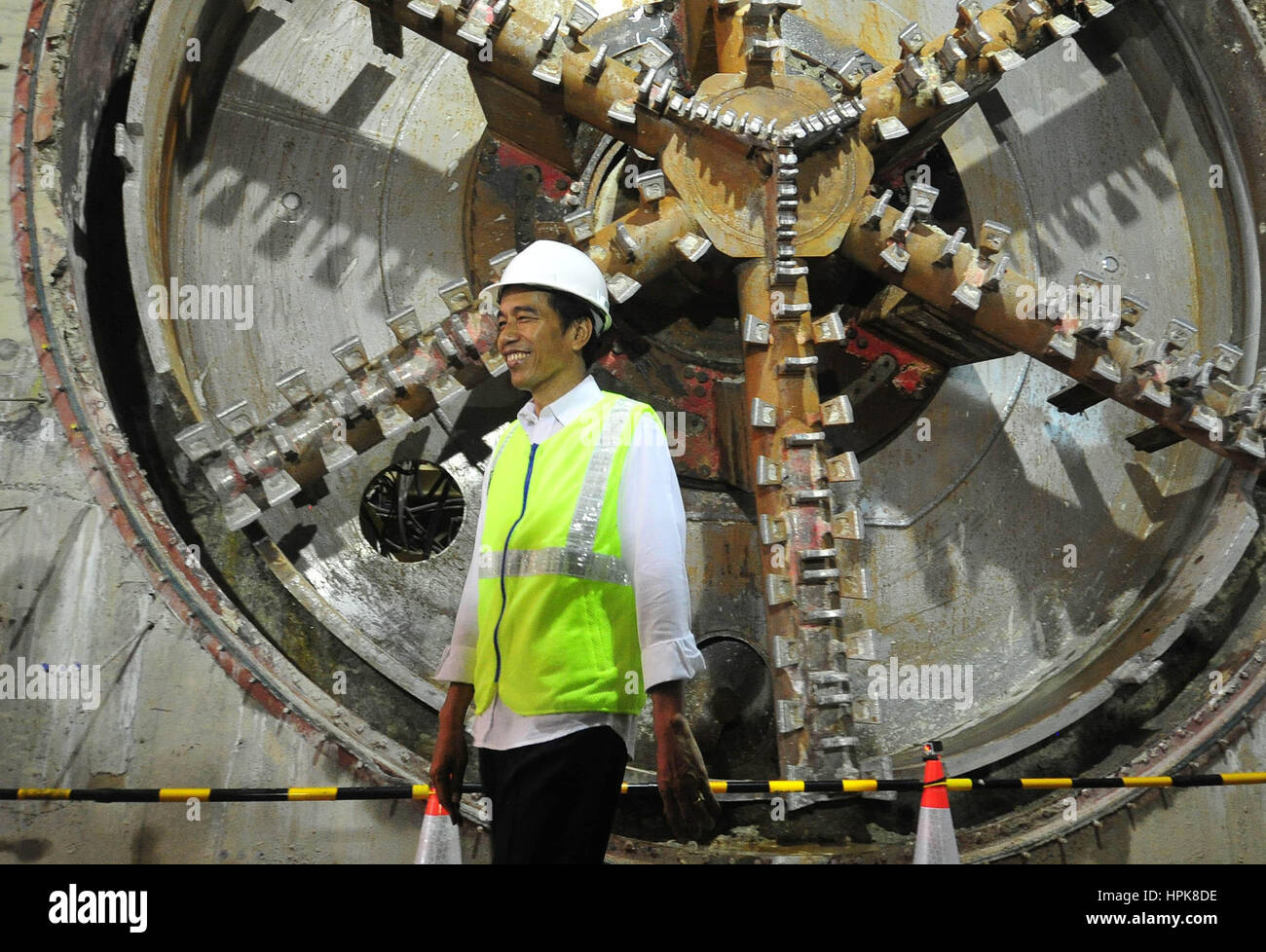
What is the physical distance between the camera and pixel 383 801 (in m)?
3.51

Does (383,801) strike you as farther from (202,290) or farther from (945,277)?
(945,277)

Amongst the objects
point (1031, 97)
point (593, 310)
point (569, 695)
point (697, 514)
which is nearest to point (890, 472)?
point (697, 514)

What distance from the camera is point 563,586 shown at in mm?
2529

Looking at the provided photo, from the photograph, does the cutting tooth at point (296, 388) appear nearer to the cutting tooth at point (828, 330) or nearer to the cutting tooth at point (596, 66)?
the cutting tooth at point (596, 66)

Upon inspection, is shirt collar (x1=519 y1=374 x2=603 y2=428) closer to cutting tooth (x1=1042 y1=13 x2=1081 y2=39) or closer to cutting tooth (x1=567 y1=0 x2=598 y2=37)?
cutting tooth (x1=567 y1=0 x2=598 y2=37)

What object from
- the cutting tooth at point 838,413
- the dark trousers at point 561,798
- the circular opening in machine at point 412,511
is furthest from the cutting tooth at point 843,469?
the dark trousers at point 561,798

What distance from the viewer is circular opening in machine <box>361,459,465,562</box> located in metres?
4.54

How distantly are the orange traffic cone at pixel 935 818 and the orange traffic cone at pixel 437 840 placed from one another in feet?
4.12

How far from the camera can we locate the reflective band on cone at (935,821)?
354 centimetres

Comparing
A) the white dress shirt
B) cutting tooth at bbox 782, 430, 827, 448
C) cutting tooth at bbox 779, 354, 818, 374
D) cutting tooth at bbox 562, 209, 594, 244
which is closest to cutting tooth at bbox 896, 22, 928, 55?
cutting tooth at bbox 779, 354, 818, 374

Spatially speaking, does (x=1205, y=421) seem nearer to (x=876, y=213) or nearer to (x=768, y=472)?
(x=876, y=213)

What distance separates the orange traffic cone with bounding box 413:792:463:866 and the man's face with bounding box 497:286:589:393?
3.73ft

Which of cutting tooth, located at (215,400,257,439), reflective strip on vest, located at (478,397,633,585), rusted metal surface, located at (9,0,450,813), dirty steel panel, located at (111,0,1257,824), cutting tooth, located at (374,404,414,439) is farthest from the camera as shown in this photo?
dirty steel panel, located at (111,0,1257,824)

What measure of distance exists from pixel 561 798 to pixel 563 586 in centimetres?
40
